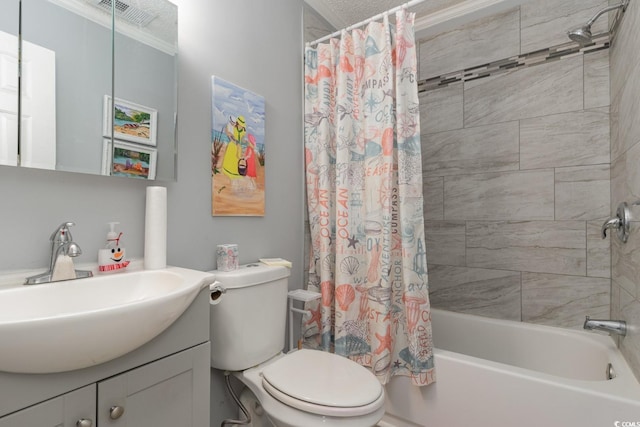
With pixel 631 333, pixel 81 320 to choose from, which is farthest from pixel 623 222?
pixel 81 320

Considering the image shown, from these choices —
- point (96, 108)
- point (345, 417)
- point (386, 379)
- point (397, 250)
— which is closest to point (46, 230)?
point (96, 108)

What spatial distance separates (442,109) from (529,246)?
1.07m

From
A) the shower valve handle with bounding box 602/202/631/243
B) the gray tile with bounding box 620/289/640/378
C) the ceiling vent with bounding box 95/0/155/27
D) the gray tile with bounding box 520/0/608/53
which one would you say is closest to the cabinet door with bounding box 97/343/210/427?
the ceiling vent with bounding box 95/0/155/27

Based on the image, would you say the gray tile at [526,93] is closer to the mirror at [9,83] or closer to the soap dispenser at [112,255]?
the soap dispenser at [112,255]

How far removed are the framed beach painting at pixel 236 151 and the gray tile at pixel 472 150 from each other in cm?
129

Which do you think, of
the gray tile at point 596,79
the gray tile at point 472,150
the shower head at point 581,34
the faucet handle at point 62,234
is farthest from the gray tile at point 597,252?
the faucet handle at point 62,234

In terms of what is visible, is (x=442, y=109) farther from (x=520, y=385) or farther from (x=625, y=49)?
Answer: (x=520, y=385)

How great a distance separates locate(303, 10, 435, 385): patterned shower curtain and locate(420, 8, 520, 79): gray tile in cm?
86

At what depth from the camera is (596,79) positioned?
1.77 meters

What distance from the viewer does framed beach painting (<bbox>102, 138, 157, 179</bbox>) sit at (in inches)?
41.8

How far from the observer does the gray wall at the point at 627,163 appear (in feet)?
4.13

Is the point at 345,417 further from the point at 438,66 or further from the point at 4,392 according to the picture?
the point at 438,66

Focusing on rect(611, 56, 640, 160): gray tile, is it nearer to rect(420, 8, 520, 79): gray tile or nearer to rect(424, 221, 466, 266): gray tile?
rect(420, 8, 520, 79): gray tile

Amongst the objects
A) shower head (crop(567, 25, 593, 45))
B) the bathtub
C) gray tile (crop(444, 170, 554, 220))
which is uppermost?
shower head (crop(567, 25, 593, 45))
